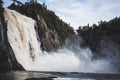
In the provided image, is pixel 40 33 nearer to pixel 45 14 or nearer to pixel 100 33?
pixel 45 14

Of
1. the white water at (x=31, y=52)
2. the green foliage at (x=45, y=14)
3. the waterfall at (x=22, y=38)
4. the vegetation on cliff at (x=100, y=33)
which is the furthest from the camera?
the green foliage at (x=45, y=14)

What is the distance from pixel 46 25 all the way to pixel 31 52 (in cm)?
2835

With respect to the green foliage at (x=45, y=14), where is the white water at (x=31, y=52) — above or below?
below

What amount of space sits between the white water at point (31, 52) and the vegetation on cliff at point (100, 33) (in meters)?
8.89

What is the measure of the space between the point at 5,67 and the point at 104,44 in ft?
180

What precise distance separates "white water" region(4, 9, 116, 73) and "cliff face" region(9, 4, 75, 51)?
368 centimetres

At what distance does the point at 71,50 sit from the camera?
156 m

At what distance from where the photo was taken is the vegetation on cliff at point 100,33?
11700 centimetres

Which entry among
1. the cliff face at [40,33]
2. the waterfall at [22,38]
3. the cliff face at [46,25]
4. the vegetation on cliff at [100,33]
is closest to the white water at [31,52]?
the waterfall at [22,38]

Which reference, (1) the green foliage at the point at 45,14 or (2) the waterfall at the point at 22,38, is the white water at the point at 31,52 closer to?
(2) the waterfall at the point at 22,38

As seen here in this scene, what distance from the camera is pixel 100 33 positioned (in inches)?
5566

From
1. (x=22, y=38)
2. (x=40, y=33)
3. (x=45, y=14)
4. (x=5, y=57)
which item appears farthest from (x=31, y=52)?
(x=45, y=14)

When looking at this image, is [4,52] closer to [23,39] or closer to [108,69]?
Result: [23,39]

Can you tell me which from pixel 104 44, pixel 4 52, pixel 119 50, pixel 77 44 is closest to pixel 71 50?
pixel 77 44
